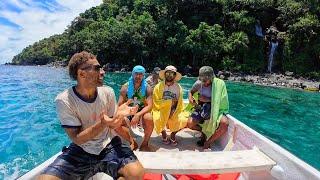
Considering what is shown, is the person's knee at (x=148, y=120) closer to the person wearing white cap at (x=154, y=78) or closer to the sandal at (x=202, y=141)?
the sandal at (x=202, y=141)

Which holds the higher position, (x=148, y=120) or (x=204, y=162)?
(x=148, y=120)

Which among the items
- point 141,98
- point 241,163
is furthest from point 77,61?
point 141,98

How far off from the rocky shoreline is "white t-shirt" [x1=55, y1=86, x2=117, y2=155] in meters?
25.4

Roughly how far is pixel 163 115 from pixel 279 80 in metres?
27.5

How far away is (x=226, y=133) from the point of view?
21.0 feet

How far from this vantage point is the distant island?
3703cm

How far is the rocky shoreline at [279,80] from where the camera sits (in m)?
28.1

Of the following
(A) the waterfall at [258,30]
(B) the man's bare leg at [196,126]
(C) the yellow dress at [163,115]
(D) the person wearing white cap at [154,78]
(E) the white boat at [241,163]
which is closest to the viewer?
(E) the white boat at [241,163]

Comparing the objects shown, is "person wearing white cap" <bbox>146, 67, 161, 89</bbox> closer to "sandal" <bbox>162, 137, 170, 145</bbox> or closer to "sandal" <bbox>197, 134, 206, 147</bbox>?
"sandal" <bbox>162, 137, 170, 145</bbox>

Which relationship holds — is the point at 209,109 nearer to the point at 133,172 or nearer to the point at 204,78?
the point at 204,78

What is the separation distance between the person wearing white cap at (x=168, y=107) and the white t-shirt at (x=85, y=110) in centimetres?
265

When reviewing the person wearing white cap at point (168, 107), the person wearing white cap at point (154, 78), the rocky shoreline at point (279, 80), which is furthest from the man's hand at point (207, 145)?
the rocky shoreline at point (279, 80)

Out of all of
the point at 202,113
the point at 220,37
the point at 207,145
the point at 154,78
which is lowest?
the point at 207,145

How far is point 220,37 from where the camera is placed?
40312 millimetres
